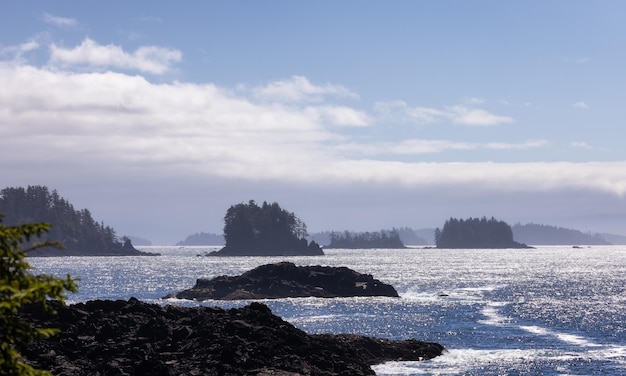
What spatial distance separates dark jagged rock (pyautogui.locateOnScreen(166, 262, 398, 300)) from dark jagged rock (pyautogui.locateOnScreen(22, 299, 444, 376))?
238ft

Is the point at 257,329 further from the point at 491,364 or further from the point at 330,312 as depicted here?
the point at 330,312

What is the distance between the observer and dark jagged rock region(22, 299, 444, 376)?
195 ft

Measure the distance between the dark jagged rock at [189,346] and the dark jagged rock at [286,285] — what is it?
7242cm

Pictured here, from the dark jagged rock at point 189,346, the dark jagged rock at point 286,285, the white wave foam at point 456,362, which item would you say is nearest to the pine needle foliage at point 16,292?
the dark jagged rock at point 189,346

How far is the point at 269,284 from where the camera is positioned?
6088 inches

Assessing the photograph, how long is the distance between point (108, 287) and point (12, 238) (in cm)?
17355

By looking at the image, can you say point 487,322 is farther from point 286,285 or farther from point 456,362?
point 286,285

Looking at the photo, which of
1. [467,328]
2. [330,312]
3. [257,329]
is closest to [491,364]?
[257,329]

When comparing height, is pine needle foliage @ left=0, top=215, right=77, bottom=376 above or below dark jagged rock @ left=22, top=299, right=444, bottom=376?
above

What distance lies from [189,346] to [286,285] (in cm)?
8881

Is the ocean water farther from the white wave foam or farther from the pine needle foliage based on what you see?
the pine needle foliage

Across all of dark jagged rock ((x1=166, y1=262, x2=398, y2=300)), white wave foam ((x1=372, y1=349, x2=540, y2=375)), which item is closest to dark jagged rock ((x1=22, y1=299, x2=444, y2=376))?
white wave foam ((x1=372, y1=349, x2=540, y2=375))

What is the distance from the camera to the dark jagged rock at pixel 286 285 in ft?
493

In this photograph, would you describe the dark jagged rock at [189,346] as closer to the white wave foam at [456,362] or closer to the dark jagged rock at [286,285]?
the white wave foam at [456,362]
